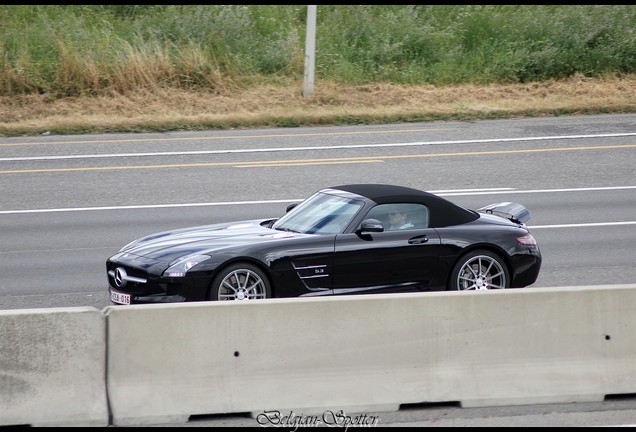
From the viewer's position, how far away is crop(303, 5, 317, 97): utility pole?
25453mm

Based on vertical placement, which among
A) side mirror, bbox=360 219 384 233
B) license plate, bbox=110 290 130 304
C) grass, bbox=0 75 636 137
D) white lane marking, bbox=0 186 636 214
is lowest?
license plate, bbox=110 290 130 304

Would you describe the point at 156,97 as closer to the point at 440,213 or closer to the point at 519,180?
the point at 519,180

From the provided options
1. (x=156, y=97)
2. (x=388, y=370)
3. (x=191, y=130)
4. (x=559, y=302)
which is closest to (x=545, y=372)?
(x=559, y=302)

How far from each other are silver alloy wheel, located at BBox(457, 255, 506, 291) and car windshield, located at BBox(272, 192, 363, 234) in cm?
139

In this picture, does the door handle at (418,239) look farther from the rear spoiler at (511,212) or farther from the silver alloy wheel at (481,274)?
the rear spoiler at (511,212)

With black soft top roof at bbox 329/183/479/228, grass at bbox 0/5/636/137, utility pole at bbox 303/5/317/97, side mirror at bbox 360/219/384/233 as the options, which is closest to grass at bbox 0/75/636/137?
grass at bbox 0/5/636/137

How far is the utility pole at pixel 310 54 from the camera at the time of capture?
83.5 feet

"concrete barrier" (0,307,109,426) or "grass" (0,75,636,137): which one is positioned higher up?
"grass" (0,75,636,137)

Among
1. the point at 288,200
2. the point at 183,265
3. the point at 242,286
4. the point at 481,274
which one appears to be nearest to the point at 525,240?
the point at 481,274

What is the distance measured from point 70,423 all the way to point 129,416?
0.41 meters

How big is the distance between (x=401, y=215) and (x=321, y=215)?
2.90 ft

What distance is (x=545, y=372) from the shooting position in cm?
725

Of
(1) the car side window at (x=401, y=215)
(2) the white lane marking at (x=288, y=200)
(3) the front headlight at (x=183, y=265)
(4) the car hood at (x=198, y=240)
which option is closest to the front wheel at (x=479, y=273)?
(1) the car side window at (x=401, y=215)

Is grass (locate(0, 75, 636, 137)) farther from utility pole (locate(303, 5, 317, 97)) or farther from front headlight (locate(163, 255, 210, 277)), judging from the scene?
front headlight (locate(163, 255, 210, 277))
